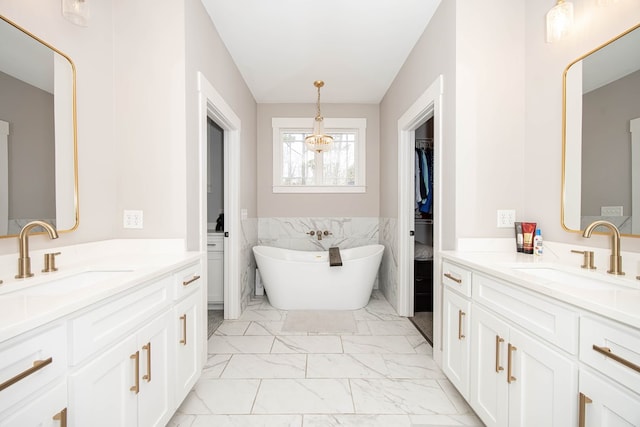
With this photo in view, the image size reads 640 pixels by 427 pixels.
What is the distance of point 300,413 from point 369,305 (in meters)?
1.86

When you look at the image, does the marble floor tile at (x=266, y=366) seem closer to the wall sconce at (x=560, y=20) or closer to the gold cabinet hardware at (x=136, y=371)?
the gold cabinet hardware at (x=136, y=371)

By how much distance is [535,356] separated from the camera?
1069mm

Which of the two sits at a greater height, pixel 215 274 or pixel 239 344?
pixel 215 274

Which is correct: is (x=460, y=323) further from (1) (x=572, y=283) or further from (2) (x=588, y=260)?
(2) (x=588, y=260)

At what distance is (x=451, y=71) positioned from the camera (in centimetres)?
189

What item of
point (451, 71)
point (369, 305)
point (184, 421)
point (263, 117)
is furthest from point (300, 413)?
point (263, 117)

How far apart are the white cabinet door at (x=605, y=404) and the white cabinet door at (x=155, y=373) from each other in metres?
1.60

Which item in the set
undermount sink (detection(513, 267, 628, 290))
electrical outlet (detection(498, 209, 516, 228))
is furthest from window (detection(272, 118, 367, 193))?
undermount sink (detection(513, 267, 628, 290))

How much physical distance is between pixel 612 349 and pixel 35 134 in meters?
2.38

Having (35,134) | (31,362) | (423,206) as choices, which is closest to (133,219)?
(35,134)

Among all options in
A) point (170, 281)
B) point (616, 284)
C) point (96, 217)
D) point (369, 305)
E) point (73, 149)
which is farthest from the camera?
point (369, 305)

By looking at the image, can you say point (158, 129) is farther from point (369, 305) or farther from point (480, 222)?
point (369, 305)

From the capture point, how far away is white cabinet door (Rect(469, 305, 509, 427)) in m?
1.23

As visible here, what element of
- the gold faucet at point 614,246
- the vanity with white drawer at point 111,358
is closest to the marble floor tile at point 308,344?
the vanity with white drawer at point 111,358
